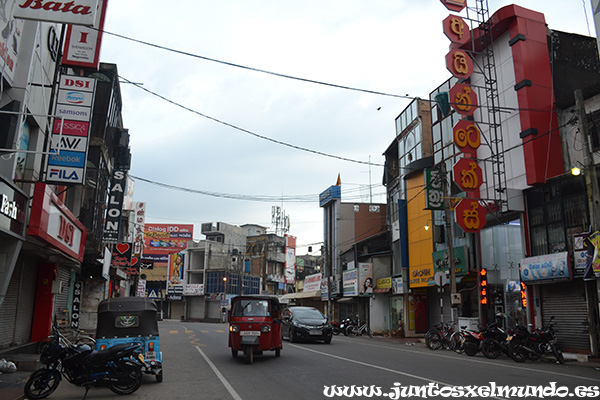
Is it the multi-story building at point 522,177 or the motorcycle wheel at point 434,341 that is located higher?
the multi-story building at point 522,177

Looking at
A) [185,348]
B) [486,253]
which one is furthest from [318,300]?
[185,348]

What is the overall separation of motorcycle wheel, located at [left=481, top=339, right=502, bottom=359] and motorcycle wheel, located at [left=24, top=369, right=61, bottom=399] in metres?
13.8

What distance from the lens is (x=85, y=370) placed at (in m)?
9.14

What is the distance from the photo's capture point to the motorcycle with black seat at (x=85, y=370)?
9000mm

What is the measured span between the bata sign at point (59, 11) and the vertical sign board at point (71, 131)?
3.07 metres

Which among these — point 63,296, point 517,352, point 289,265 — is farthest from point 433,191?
point 289,265

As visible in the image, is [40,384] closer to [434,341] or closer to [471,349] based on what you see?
[471,349]

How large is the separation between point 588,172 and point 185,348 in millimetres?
16271

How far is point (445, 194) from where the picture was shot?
22141 mm

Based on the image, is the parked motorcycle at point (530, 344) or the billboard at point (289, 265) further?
the billboard at point (289, 265)

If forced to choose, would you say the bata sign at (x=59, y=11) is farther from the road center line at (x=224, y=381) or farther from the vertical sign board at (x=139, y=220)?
the vertical sign board at (x=139, y=220)

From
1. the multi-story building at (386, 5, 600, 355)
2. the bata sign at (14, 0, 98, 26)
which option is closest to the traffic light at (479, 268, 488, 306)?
the multi-story building at (386, 5, 600, 355)

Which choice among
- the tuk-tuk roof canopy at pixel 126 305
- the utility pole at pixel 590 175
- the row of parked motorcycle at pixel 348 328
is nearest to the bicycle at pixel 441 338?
the utility pole at pixel 590 175

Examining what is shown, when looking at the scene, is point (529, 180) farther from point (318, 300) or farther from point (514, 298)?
point (318, 300)
